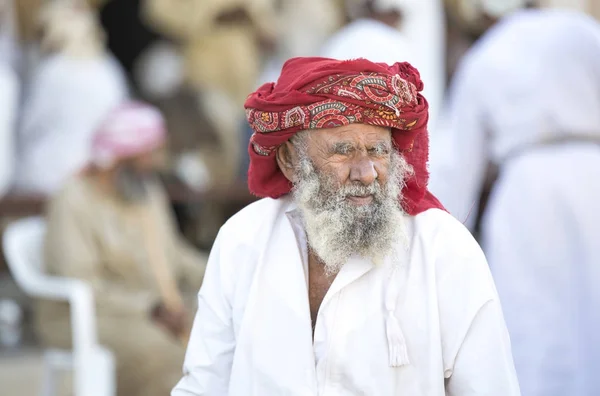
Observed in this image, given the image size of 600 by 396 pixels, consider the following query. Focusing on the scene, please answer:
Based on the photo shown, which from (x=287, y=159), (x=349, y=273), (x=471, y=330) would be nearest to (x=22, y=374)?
(x=287, y=159)

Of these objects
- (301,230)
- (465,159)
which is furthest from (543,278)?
(301,230)

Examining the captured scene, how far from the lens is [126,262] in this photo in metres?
5.95

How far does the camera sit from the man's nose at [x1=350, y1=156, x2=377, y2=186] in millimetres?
3111

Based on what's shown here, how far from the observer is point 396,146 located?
325 cm

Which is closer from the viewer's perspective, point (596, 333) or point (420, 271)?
point (420, 271)

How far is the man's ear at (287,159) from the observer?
10.9 feet

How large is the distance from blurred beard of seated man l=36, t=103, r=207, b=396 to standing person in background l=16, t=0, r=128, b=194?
269 centimetres

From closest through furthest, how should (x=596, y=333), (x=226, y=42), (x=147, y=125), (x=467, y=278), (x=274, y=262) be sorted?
(x=467, y=278)
(x=274, y=262)
(x=596, y=333)
(x=147, y=125)
(x=226, y=42)

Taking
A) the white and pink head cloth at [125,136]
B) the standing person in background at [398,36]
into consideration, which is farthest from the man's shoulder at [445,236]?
the white and pink head cloth at [125,136]

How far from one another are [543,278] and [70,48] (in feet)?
17.6

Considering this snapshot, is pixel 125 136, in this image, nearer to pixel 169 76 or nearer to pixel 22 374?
pixel 22 374

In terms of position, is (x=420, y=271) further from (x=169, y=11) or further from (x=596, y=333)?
(x=169, y=11)

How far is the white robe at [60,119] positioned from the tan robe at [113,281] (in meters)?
2.99

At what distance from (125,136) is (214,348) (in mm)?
3290
